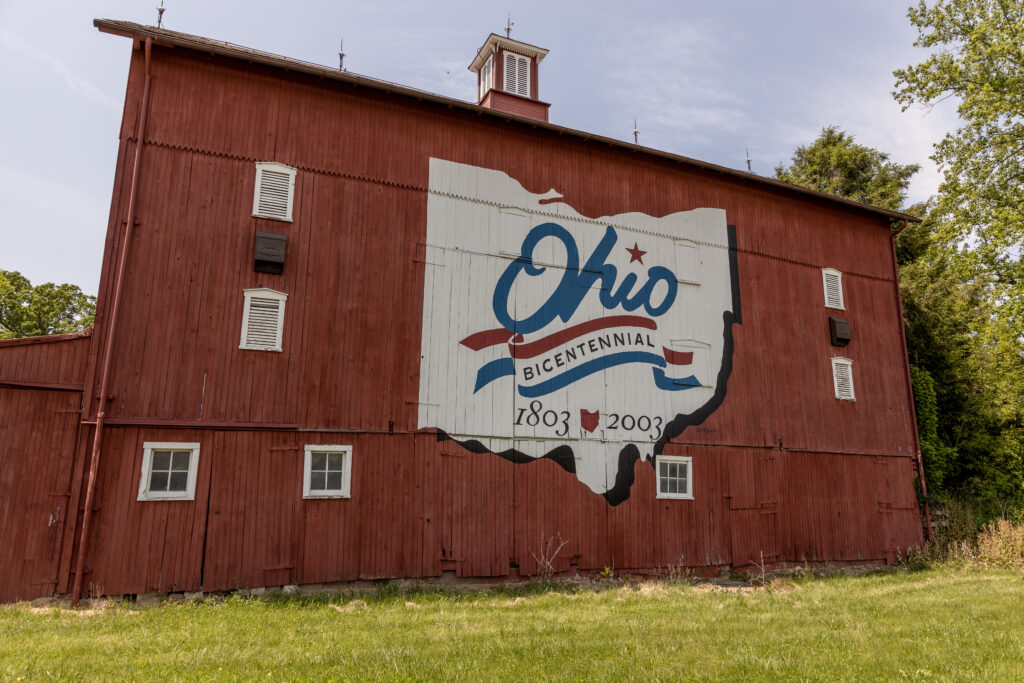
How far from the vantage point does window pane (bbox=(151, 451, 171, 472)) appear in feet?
36.2

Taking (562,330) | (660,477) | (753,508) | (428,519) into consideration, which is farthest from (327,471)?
(753,508)

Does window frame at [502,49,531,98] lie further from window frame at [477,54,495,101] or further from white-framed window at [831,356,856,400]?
white-framed window at [831,356,856,400]

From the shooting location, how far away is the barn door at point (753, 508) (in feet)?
50.3

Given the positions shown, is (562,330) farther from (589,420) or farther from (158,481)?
(158,481)

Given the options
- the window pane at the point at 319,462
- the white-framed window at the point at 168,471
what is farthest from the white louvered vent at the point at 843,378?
the white-framed window at the point at 168,471

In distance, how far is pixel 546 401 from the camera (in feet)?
46.1

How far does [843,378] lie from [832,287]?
2.54 m

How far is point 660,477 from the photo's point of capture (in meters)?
14.8

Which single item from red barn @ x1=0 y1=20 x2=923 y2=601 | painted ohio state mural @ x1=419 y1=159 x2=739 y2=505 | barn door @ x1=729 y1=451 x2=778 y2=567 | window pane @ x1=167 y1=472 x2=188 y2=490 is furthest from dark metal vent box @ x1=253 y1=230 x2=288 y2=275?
barn door @ x1=729 y1=451 x2=778 y2=567

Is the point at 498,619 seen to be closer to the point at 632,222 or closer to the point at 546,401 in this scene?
the point at 546,401

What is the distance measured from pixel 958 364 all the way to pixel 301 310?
73.7ft

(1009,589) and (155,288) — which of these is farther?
(1009,589)

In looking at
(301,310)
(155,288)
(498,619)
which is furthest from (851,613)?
(155,288)

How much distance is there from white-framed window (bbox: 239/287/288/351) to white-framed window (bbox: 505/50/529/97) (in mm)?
9561
